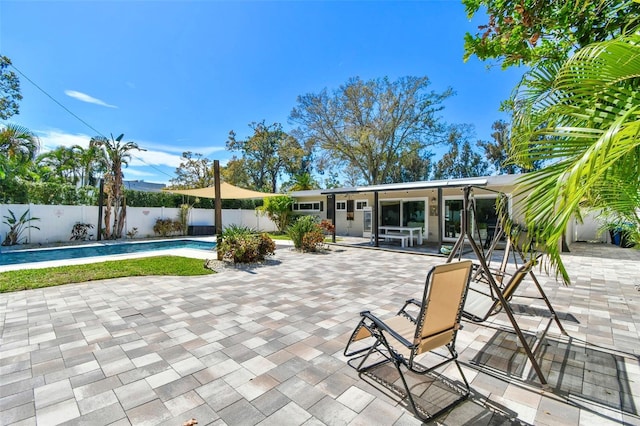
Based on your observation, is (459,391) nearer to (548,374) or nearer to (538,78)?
(548,374)

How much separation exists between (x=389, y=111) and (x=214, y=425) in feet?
89.4

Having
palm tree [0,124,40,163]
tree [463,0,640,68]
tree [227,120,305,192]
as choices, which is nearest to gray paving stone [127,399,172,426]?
tree [463,0,640,68]

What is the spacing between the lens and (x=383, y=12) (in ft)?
42.5

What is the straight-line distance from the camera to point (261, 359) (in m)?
3.09

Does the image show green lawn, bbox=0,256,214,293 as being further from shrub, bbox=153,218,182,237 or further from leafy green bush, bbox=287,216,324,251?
shrub, bbox=153,218,182,237

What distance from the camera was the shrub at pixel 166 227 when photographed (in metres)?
17.2

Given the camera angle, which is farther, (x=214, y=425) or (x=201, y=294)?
(x=201, y=294)

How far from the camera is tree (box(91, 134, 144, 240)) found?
14.7 m

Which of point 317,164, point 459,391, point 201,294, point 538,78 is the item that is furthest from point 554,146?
point 317,164

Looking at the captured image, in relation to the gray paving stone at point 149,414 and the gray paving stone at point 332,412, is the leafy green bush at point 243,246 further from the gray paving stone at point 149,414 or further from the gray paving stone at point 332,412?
the gray paving stone at point 332,412

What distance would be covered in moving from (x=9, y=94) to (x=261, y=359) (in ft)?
69.5

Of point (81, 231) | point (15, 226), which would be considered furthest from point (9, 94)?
point (81, 231)

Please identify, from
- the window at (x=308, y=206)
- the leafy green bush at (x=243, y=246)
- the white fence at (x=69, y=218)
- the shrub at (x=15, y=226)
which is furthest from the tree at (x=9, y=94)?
the window at (x=308, y=206)

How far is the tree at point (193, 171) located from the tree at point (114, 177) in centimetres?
1682
